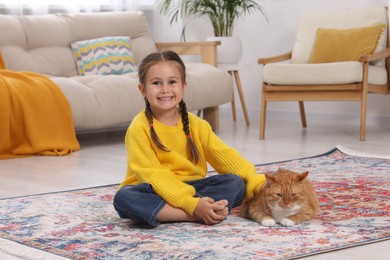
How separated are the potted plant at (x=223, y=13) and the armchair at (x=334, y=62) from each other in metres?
0.56

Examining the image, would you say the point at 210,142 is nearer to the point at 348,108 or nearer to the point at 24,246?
the point at 24,246

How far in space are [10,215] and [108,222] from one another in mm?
339

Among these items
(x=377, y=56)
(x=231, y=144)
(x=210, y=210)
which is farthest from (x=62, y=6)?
(x=210, y=210)

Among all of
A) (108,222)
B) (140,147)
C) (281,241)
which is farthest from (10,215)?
(281,241)

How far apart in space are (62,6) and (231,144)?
1886 mm

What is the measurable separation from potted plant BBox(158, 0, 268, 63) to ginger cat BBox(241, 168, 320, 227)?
3.30 meters

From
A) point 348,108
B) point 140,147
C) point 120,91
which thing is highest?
point 140,147

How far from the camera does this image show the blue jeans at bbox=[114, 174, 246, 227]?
83.0 inches

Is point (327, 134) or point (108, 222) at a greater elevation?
point (108, 222)

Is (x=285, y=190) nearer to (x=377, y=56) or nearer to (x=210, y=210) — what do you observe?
(x=210, y=210)

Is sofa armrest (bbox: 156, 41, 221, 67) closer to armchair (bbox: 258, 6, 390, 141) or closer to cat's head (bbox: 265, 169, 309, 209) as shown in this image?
armchair (bbox: 258, 6, 390, 141)

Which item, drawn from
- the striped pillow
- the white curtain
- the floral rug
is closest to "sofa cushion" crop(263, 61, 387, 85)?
the striped pillow

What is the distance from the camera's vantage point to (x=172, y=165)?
222 centimetres

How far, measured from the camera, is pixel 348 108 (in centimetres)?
531
